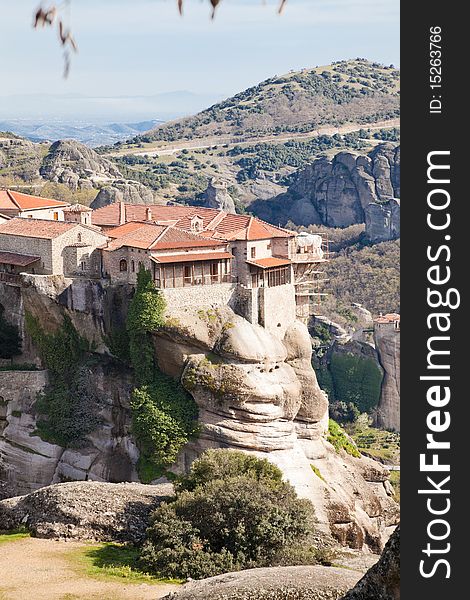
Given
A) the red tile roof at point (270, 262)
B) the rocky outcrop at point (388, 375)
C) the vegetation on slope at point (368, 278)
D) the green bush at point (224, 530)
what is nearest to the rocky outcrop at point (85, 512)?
the green bush at point (224, 530)

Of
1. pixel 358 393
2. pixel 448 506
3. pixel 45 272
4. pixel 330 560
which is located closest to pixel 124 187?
pixel 358 393

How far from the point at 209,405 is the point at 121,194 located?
2234 inches

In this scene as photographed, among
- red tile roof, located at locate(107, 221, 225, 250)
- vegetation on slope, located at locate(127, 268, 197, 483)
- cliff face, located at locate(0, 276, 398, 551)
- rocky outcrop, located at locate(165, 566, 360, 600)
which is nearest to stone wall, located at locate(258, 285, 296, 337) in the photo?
cliff face, located at locate(0, 276, 398, 551)

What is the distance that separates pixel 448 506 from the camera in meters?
9.88

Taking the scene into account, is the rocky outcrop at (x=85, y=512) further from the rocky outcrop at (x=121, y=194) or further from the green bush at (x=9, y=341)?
the rocky outcrop at (x=121, y=194)

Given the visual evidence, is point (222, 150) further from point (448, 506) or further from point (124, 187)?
point (448, 506)

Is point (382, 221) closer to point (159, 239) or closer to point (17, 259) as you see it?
point (17, 259)

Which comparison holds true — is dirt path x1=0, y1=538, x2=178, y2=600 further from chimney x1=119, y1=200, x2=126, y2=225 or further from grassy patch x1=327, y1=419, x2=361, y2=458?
chimney x1=119, y1=200, x2=126, y2=225

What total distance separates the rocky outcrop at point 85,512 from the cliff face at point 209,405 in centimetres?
1005

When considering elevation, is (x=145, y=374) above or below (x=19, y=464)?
above

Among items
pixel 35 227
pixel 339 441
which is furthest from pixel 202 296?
pixel 339 441

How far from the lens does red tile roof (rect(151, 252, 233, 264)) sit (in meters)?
38.8

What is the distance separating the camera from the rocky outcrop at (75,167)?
105 m

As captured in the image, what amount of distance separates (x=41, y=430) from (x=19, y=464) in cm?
151
